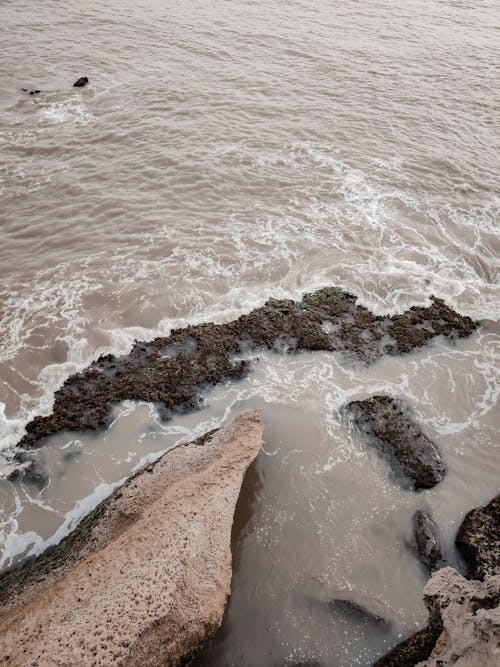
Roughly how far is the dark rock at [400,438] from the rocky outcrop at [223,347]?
1362 mm

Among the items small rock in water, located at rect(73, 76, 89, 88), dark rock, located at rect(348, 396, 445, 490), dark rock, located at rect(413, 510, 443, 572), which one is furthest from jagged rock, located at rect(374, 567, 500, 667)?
small rock in water, located at rect(73, 76, 89, 88)

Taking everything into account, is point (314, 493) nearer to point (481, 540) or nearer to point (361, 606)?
point (361, 606)

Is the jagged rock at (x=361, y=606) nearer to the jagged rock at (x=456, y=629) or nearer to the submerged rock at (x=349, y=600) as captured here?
the submerged rock at (x=349, y=600)

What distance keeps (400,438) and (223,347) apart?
3.83 meters

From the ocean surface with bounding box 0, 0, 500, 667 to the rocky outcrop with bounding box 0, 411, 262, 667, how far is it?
2.36ft

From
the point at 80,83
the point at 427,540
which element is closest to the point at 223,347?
the point at 427,540

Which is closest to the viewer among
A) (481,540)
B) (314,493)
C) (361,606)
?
(361,606)

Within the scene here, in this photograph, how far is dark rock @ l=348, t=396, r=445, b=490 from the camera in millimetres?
7137

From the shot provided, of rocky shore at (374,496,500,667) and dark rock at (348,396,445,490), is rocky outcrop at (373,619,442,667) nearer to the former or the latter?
rocky shore at (374,496,500,667)

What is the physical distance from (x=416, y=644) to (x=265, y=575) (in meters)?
1.96

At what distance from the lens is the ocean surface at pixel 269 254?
635 cm

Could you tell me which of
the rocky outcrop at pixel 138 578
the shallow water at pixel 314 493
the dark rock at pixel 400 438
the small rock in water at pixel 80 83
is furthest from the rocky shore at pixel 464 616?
the small rock in water at pixel 80 83

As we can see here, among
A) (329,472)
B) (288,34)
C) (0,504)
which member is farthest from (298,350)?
(288,34)

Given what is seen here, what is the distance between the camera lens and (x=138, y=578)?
5055 millimetres
